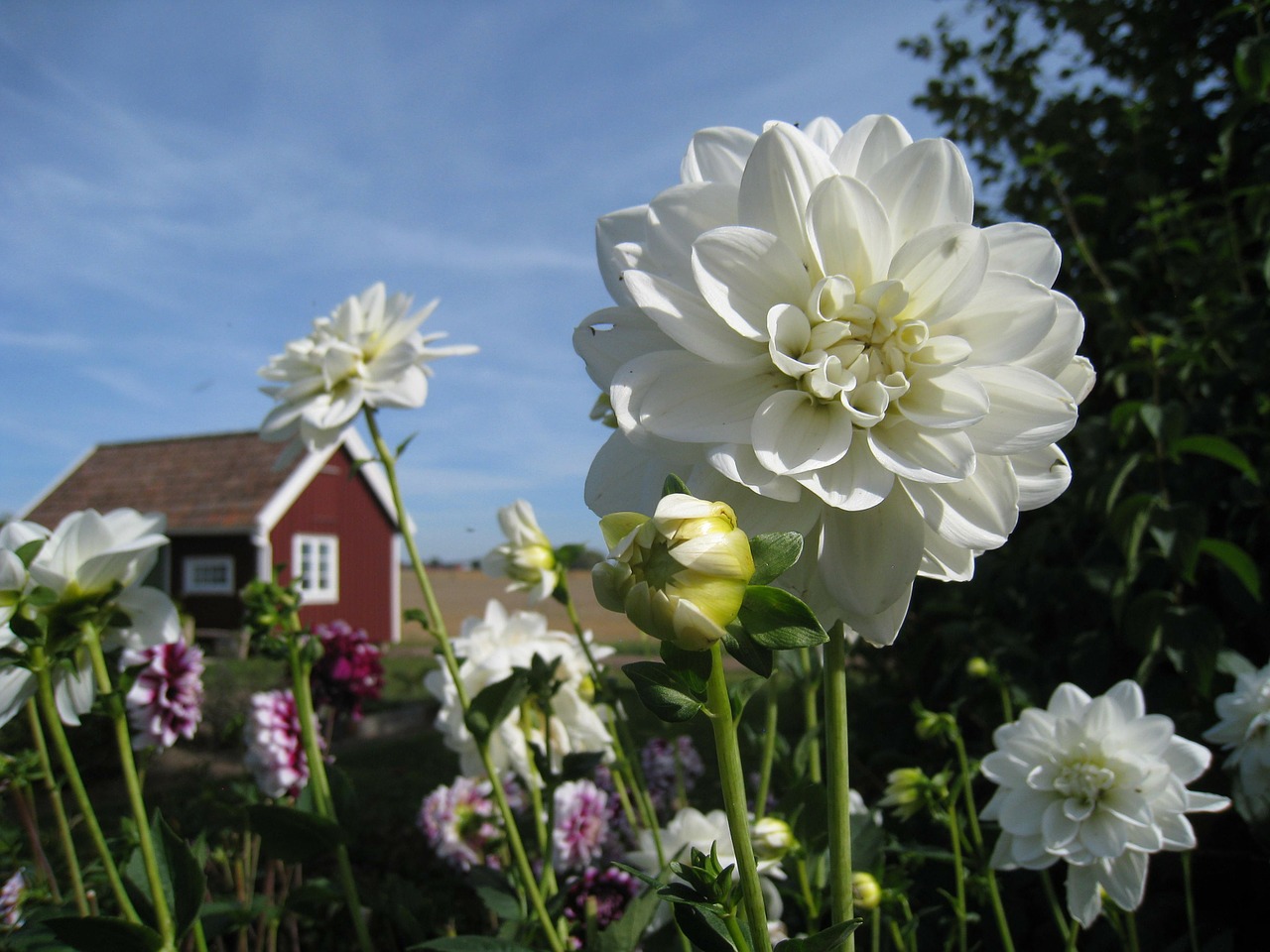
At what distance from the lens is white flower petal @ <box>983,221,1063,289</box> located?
23.8 inches

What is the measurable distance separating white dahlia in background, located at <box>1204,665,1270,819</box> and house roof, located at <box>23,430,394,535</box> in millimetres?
13221

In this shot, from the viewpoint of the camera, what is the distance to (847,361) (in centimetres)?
62

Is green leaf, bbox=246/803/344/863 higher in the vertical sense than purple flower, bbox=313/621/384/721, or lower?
lower

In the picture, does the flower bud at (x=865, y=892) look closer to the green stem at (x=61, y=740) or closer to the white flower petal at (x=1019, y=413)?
the white flower petal at (x=1019, y=413)

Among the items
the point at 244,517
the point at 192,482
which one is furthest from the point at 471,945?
the point at 192,482

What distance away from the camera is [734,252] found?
1.93 feet

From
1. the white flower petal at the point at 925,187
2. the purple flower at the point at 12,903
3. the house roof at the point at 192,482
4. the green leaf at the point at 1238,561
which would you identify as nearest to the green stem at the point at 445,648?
the white flower petal at the point at 925,187

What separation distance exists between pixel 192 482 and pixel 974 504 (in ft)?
54.3

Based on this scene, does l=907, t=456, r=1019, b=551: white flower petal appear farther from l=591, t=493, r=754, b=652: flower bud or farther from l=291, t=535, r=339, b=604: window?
l=291, t=535, r=339, b=604: window

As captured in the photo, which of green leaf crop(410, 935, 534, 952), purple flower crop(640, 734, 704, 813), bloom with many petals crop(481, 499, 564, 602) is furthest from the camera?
purple flower crop(640, 734, 704, 813)

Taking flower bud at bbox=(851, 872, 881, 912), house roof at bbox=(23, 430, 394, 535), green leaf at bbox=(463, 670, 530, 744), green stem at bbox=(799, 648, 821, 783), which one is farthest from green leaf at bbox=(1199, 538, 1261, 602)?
house roof at bbox=(23, 430, 394, 535)

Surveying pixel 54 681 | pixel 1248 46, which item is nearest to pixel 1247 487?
pixel 1248 46

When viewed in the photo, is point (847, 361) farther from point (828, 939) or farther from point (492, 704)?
point (492, 704)

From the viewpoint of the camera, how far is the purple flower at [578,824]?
1853mm
